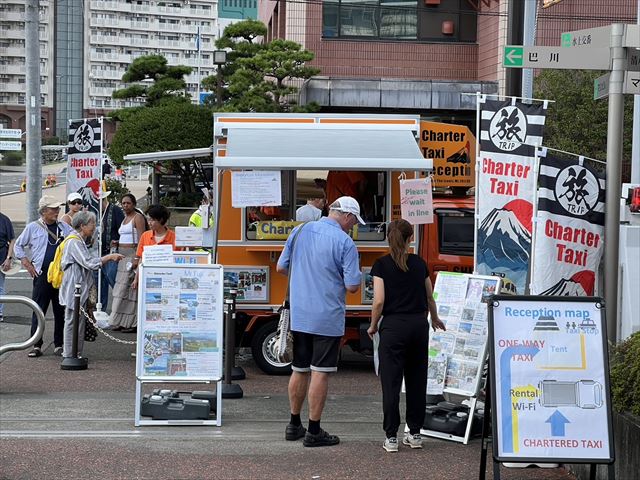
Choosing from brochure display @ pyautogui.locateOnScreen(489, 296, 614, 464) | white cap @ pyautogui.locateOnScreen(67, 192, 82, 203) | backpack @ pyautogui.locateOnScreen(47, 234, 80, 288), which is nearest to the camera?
brochure display @ pyautogui.locateOnScreen(489, 296, 614, 464)

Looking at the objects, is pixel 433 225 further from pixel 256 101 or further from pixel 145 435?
pixel 256 101

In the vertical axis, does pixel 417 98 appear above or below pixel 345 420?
above

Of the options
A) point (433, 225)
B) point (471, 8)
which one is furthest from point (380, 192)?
point (471, 8)

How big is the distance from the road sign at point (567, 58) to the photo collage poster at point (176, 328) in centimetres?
335

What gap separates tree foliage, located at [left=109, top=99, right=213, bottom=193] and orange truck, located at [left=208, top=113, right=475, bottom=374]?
23.9 meters

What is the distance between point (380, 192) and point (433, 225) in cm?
91

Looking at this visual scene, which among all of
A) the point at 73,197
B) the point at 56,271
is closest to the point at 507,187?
the point at 56,271

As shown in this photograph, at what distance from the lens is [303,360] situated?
8.33 metres

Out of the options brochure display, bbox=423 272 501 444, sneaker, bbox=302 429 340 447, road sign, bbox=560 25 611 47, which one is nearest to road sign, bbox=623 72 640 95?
road sign, bbox=560 25 611 47

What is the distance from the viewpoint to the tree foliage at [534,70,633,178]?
942 inches

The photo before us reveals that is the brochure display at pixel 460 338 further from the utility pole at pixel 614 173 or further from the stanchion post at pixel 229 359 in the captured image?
the stanchion post at pixel 229 359

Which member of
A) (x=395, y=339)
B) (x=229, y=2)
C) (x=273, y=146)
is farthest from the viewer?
(x=229, y=2)

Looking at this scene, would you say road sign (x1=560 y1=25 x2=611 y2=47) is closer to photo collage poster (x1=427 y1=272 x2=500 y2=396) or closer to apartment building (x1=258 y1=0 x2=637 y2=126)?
photo collage poster (x1=427 y1=272 x2=500 y2=396)

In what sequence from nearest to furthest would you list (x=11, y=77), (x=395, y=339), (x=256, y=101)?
(x=395, y=339) < (x=256, y=101) < (x=11, y=77)
